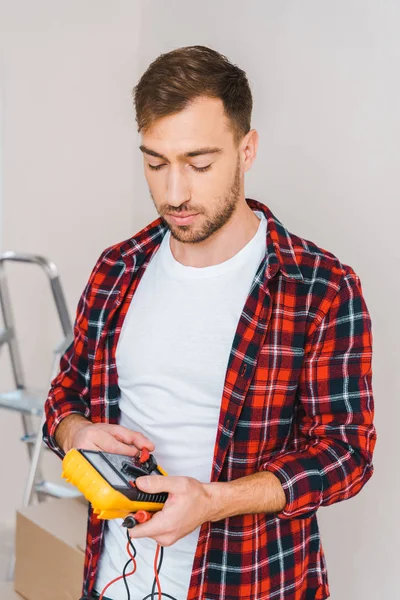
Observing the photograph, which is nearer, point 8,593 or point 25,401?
point 8,593

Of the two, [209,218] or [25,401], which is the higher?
[209,218]

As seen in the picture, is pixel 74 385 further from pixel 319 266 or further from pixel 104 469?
pixel 319 266

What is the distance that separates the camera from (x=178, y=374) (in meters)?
1.17

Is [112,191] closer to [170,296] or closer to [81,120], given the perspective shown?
[81,120]

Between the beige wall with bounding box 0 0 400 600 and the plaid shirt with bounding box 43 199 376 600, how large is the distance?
0.60 m

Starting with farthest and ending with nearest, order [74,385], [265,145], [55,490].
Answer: [55,490]
[265,145]
[74,385]

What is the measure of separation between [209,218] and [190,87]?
21 centimetres

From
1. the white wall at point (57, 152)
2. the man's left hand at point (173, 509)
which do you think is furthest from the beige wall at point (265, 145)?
the man's left hand at point (173, 509)

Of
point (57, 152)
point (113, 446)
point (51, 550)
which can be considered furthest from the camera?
point (57, 152)

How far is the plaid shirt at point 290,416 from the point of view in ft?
3.49

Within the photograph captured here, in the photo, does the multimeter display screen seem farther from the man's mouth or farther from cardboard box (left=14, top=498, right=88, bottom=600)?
cardboard box (left=14, top=498, right=88, bottom=600)

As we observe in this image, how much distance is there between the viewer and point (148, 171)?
3.82 ft

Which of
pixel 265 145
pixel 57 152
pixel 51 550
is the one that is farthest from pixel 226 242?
pixel 57 152

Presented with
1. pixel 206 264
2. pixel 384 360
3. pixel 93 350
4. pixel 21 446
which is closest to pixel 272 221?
pixel 206 264
